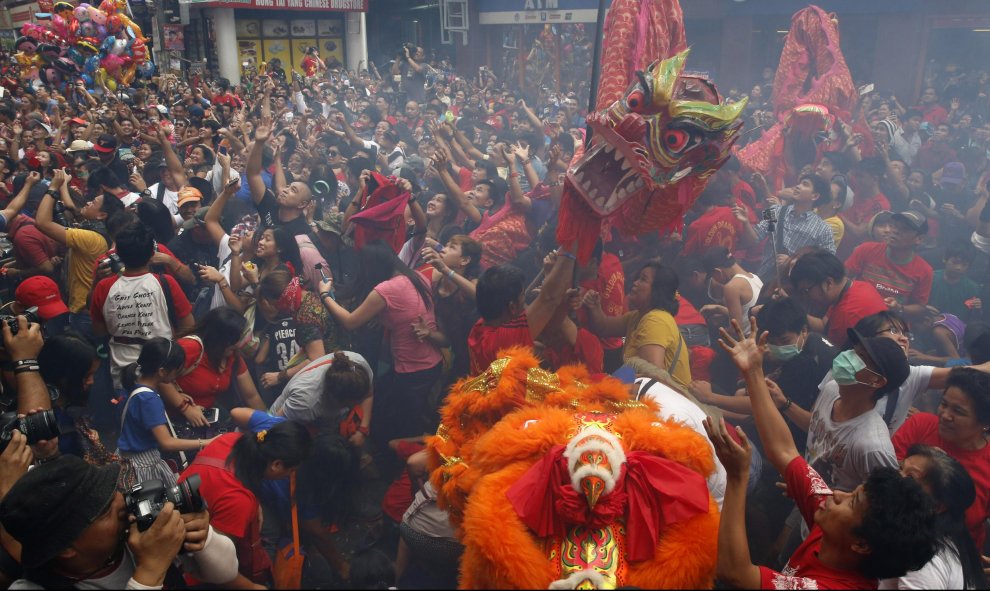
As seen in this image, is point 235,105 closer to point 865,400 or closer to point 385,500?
point 385,500

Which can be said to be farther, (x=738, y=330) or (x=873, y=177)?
(x=873, y=177)

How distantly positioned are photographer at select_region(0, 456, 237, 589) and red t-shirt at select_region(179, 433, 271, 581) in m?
0.73

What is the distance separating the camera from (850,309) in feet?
12.8

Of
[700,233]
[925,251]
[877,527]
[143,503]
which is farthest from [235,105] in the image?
[877,527]

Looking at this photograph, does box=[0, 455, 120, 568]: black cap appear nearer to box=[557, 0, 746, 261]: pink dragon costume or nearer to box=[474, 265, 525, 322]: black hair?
box=[474, 265, 525, 322]: black hair

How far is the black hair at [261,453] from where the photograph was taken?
2807mm

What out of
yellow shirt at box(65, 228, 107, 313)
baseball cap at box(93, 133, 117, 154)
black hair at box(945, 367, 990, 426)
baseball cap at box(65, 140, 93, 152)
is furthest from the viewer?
baseball cap at box(65, 140, 93, 152)

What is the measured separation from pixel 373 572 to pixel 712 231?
12.6 ft

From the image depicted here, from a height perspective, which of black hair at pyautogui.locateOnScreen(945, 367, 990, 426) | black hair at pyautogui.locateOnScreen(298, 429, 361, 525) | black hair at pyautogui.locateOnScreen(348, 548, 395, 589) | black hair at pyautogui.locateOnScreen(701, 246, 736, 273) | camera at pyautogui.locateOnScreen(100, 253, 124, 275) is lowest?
black hair at pyautogui.locateOnScreen(298, 429, 361, 525)

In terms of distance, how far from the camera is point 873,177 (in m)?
6.90

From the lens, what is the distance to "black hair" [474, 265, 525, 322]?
3293 millimetres

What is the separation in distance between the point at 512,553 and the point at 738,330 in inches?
47.0

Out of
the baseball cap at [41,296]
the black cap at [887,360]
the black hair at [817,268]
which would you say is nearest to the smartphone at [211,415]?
the baseball cap at [41,296]

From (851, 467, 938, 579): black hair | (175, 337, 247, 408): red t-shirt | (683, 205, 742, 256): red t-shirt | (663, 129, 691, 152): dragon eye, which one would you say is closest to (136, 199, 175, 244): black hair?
(175, 337, 247, 408): red t-shirt
